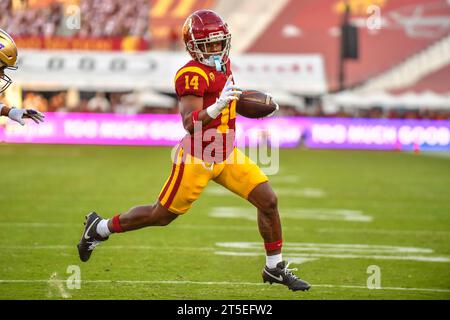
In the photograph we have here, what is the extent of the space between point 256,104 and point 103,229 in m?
1.43

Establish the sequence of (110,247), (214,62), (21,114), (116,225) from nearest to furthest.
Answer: (214,62) → (21,114) → (116,225) → (110,247)


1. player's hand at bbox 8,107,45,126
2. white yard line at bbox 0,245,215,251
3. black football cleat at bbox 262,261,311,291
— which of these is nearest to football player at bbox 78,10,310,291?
black football cleat at bbox 262,261,311,291

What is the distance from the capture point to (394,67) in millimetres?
41156

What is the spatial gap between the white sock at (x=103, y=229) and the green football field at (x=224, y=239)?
33cm

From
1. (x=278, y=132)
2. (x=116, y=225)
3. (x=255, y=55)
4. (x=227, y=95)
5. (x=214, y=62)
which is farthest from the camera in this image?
(x=255, y=55)

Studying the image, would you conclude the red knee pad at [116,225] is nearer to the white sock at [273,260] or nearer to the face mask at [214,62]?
the white sock at [273,260]

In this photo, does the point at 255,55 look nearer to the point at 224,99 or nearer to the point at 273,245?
the point at 273,245

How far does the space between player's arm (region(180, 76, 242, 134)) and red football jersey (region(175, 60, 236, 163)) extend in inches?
3.0

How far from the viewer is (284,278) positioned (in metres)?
6.69

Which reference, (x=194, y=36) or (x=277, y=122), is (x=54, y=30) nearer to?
(x=277, y=122)

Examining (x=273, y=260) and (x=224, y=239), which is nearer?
(x=273, y=260)

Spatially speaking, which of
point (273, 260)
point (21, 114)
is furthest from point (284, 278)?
point (21, 114)

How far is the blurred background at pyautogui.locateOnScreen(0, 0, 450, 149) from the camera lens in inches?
1190
